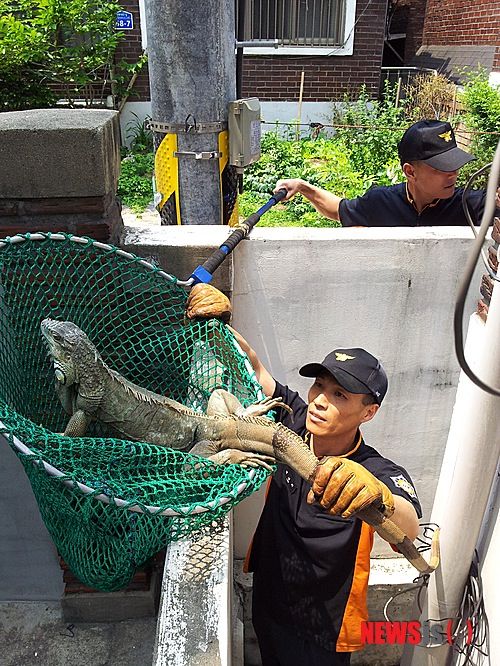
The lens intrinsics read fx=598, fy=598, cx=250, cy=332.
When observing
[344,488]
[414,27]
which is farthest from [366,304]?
[414,27]

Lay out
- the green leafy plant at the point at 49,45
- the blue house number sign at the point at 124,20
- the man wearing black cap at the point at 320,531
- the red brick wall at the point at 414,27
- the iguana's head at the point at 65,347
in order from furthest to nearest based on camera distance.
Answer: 1. the red brick wall at the point at 414,27
2. the blue house number sign at the point at 124,20
3. the green leafy plant at the point at 49,45
4. the man wearing black cap at the point at 320,531
5. the iguana's head at the point at 65,347

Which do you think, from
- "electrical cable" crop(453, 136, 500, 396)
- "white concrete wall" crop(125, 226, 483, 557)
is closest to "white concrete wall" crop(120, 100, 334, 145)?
"white concrete wall" crop(125, 226, 483, 557)

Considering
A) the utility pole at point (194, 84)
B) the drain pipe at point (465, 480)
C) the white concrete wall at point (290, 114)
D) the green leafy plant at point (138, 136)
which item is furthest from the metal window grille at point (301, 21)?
the drain pipe at point (465, 480)

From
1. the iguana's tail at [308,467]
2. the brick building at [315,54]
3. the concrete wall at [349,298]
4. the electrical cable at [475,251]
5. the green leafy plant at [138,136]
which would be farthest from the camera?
the brick building at [315,54]

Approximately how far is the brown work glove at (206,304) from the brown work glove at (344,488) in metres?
0.85

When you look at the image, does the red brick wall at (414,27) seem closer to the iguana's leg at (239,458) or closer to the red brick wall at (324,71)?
the red brick wall at (324,71)

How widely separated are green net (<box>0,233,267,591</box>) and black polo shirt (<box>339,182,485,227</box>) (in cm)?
171

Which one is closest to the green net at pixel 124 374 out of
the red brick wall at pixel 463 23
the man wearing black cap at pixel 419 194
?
the man wearing black cap at pixel 419 194

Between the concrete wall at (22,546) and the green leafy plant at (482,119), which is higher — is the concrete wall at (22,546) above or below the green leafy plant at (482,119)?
below

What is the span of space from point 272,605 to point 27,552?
1.95m

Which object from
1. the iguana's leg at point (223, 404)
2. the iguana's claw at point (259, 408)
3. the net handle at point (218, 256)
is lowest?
the iguana's leg at point (223, 404)

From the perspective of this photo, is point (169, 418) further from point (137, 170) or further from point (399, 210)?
point (137, 170)

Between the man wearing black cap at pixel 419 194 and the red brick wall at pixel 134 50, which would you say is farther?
the red brick wall at pixel 134 50

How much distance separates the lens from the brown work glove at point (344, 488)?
1920 millimetres
